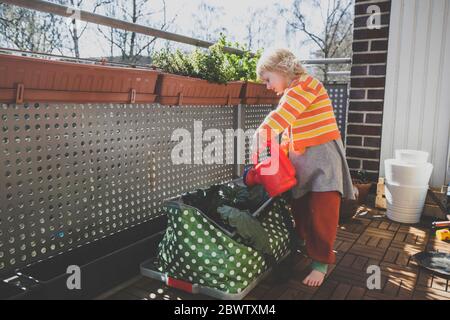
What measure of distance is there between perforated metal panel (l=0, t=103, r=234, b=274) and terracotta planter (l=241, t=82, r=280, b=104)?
58 centimetres

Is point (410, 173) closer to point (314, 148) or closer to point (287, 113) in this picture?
point (314, 148)

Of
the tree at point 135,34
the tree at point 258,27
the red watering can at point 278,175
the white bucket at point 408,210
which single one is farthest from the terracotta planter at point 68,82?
the tree at point 258,27

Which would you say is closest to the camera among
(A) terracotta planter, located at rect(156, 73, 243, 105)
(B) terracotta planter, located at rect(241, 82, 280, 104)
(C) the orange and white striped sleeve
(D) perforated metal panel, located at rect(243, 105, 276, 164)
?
(C) the orange and white striped sleeve

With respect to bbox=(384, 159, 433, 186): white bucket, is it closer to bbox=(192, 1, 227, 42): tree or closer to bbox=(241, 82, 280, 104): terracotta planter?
bbox=(241, 82, 280, 104): terracotta planter

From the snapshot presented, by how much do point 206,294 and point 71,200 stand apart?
2.61 ft

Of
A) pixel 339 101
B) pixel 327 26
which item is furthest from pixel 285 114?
pixel 327 26

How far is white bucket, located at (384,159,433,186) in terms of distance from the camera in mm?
3002

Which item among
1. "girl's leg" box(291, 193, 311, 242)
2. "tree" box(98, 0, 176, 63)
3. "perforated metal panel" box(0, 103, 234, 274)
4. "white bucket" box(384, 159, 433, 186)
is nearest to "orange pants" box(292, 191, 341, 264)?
"girl's leg" box(291, 193, 311, 242)

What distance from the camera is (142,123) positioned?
229 cm

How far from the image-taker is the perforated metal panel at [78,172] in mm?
1646

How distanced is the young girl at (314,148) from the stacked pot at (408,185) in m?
1.16

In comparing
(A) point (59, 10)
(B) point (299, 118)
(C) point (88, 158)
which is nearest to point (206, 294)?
(C) point (88, 158)

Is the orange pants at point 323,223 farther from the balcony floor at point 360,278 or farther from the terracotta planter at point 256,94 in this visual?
the terracotta planter at point 256,94

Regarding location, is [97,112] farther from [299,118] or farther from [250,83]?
[250,83]
